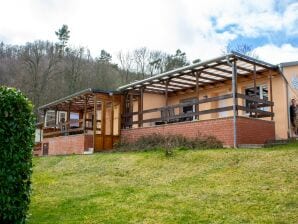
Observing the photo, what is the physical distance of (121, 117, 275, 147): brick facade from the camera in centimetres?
1335

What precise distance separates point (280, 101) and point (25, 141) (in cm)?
1268

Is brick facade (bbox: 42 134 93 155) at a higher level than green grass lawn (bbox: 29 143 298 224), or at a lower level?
higher

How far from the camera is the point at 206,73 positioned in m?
16.4

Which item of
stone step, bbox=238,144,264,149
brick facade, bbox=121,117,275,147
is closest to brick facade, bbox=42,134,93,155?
brick facade, bbox=121,117,275,147

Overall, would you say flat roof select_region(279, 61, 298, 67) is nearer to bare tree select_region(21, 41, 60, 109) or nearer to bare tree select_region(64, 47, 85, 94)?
bare tree select_region(64, 47, 85, 94)

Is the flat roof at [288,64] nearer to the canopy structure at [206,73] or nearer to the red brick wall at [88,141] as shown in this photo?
the canopy structure at [206,73]

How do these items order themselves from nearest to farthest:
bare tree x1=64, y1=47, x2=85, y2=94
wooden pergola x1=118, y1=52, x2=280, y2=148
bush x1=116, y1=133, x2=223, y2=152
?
bush x1=116, y1=133, x2=223, y2=152 → wooden pergola x1=118, y1=52, x2=280, y2=148 → bare tree x1=64, y1=47, x2=85, y2=94

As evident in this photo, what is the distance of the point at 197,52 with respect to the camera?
1767 inches

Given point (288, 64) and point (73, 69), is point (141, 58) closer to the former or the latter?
point (73, 69)

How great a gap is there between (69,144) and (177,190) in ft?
43.1

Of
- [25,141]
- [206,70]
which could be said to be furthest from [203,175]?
[206,70]

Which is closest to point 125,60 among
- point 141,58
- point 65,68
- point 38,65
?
point 141,58

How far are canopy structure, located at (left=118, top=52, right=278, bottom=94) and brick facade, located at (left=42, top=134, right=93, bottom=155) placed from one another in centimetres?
327

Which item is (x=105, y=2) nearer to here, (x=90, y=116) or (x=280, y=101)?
(x=280, y=101)
